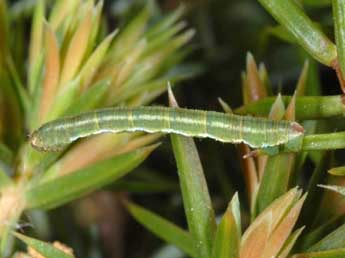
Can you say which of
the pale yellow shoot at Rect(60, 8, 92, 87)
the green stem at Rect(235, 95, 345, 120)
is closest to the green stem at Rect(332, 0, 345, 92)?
the green stem at Rect(235, 95, 345, 120)

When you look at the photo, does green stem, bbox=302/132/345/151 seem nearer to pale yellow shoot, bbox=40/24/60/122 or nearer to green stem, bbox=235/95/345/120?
green stem, bbox=235/95/345/120

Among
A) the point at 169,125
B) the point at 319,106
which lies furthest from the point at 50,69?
the point at 319,106

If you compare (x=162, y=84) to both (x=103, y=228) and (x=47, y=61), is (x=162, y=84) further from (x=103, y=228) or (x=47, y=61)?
(x=103, y=228)

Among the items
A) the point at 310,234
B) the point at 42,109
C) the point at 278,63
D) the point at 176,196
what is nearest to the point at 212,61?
the point at 278,63

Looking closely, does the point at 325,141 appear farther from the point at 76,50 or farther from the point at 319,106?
the point at 76,50

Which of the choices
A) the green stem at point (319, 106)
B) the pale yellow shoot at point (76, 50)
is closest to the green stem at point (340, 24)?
the green stem at point (319, 106)
